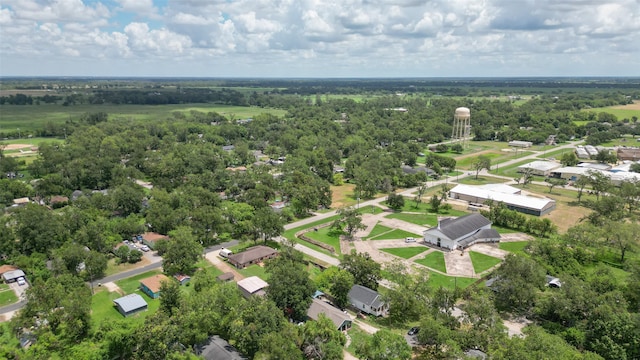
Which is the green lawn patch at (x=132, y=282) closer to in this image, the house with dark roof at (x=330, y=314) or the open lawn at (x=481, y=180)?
the house with dark roof at (x=330, y=314)

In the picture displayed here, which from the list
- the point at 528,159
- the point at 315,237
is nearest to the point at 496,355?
the point at 315,237

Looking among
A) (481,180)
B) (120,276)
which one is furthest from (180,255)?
(481,180)

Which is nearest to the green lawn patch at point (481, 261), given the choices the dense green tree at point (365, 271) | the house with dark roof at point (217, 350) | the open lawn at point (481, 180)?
the dense green tree at point (365, 271)

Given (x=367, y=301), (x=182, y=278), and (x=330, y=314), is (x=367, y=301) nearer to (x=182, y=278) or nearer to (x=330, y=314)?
(x=330, y=314)

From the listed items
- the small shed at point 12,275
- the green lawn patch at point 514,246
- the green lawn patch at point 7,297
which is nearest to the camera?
the green lawn patch at point 7,297

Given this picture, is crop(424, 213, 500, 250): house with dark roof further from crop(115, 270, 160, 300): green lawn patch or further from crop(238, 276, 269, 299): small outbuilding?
crop(115, 270, 160, 300): green lawn patch

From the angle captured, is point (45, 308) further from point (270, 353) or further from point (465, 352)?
point (465, 352)

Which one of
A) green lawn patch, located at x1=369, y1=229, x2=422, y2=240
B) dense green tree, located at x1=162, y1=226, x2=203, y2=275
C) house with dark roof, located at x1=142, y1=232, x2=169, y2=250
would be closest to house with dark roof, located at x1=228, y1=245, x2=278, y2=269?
dense green tree, located at x1=162, y1=226, x2=203, y2=275
